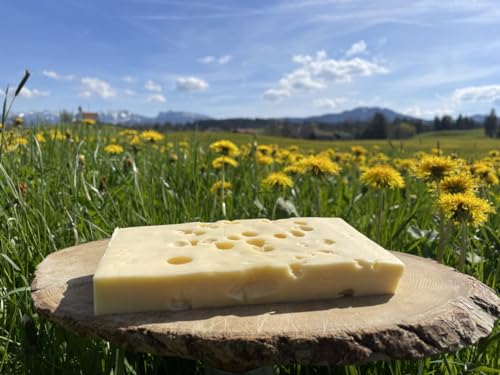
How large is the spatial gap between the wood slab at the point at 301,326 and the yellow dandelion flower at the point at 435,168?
2.99 ft

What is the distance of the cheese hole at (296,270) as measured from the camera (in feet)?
3.94

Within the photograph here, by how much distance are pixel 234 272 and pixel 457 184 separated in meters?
1.37

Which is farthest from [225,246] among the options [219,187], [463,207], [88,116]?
[88,116]

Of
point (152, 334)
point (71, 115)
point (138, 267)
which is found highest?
point (71, 115)

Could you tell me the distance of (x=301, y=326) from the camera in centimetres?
103

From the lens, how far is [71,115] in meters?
4.85

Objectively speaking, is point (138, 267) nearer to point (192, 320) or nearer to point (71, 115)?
point (192, 320)

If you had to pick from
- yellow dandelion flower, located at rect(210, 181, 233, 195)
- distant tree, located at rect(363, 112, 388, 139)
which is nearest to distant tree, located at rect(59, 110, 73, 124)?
yellow dandelion flower, located at rect(210, 181, 233, 195)

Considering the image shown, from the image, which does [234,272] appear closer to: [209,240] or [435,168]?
[209,240]

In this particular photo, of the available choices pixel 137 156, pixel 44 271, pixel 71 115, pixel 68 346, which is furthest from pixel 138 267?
pixel 71 115

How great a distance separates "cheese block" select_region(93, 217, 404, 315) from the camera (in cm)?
114

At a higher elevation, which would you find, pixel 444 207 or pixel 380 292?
pixel 444 207

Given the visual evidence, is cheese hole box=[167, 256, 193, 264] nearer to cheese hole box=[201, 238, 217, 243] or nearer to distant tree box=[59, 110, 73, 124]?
cheese hole box=[201, 238, 217, 243]

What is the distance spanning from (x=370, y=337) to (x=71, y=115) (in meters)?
4.61
